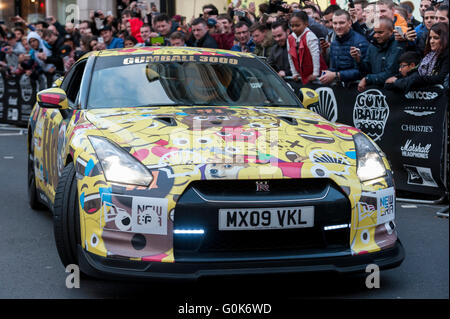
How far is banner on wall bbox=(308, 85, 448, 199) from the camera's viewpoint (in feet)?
26.2

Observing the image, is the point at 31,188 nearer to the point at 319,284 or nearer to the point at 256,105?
the point at 256,105

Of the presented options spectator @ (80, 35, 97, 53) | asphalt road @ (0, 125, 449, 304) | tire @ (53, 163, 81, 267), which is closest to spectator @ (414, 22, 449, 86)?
asphalt road @ (0, 125, 449, 304)

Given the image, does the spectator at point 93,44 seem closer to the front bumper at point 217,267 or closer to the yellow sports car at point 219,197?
the yellow sports car at point 219,197

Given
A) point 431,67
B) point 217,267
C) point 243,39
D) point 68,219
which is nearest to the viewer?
point 217,267

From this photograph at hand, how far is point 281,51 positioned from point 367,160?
6597 mm

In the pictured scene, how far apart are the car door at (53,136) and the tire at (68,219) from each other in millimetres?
492

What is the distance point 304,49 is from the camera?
10.5 m

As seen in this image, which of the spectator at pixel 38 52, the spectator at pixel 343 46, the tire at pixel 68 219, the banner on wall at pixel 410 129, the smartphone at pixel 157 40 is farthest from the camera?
the spectator at pixel 38 52

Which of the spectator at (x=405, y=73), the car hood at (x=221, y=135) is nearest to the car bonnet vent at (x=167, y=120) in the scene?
the car hood at (x=221, y=135)

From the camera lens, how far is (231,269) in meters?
4.21

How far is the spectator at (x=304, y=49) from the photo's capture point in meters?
10.4

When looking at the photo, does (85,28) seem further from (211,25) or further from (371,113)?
(371,113)

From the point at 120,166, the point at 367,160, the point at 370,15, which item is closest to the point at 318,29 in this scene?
the point at 370,15

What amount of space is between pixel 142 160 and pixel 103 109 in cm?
120
